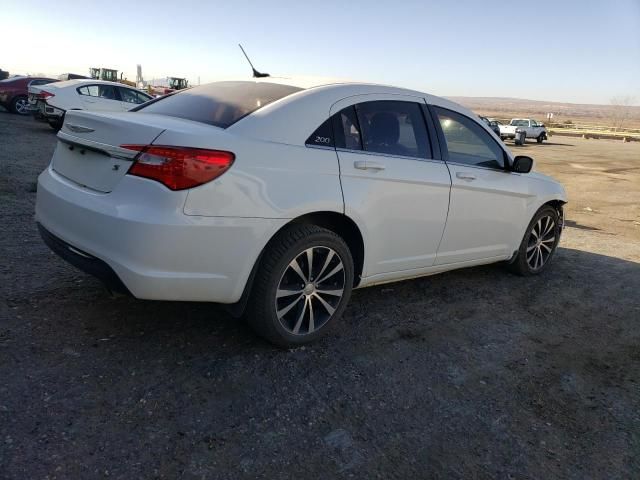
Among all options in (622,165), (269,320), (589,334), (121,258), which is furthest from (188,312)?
(622,165)

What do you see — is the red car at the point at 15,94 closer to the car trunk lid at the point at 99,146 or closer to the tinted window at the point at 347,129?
the car trunk lid at the point at 99,146

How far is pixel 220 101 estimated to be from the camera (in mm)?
3367

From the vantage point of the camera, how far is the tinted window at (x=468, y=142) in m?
4.02

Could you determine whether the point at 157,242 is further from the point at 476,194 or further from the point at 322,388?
the point at 476,194

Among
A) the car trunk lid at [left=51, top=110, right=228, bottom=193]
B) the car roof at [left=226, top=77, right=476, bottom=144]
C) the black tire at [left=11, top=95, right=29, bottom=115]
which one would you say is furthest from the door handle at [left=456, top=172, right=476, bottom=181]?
the black tire at [left=11, top=95, right=29, bottom=115]

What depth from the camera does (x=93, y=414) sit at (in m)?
2.43

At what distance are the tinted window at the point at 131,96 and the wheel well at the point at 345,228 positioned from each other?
1264cm

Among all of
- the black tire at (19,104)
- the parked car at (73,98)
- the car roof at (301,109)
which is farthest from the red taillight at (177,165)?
the black tire at (19,104)

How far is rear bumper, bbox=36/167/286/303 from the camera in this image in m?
2.58

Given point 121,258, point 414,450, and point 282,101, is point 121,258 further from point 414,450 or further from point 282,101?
point 414,450

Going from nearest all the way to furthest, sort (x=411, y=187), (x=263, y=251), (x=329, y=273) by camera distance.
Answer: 1. (x=263, y=251)
2. (x=329, y=273)
3. (x=411, y=187)

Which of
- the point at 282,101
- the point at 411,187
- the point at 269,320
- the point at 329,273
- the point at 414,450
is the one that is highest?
the point at 282,101

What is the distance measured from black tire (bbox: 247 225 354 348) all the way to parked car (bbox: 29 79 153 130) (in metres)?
12.1

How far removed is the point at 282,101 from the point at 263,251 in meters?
0.92
